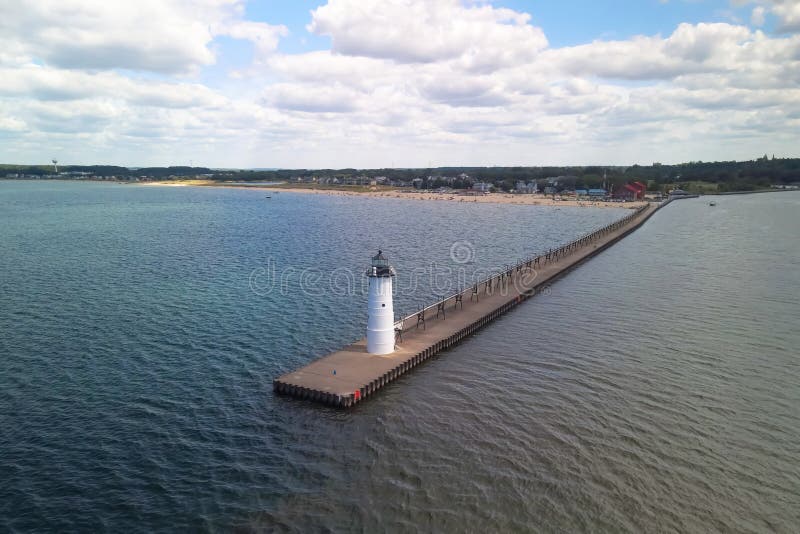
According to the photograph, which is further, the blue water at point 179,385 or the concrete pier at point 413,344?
the concrete pier at point 413,344

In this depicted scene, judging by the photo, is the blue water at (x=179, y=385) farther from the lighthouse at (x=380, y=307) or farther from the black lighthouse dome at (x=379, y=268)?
the black lighthouse dome at (x=379, y=268)

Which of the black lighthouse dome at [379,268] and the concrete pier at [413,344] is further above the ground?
the black lighthouse dome at [379,268]

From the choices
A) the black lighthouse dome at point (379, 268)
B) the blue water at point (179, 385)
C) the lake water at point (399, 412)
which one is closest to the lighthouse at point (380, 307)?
the black lighthouse dome at point (379, 268)

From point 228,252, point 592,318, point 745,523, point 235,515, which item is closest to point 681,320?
point 592,318

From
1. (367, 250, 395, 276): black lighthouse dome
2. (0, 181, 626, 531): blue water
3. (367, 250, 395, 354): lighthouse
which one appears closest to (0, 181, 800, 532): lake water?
(0, 181, 626, 531): blue water

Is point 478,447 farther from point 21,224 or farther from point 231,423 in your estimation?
point 21,224

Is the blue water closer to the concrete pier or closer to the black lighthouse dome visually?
the concrete pier

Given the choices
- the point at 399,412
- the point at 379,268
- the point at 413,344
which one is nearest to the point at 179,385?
the point at 399,412
